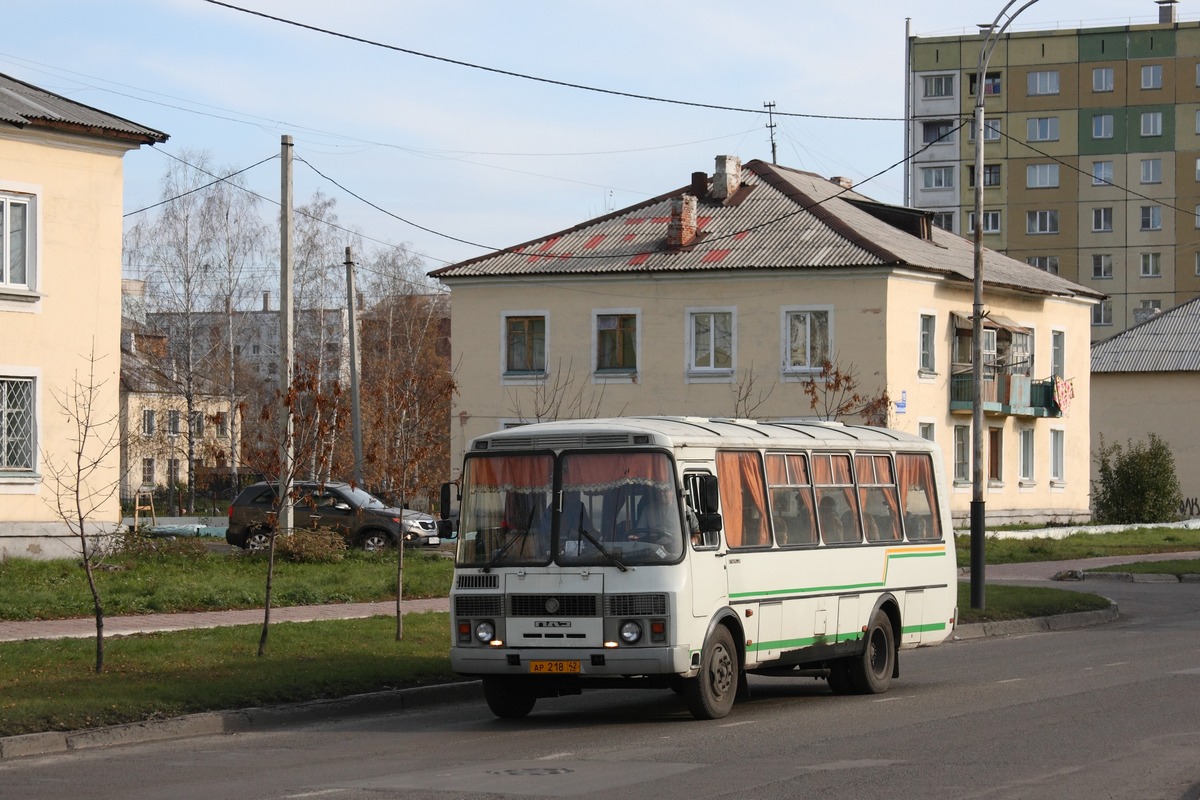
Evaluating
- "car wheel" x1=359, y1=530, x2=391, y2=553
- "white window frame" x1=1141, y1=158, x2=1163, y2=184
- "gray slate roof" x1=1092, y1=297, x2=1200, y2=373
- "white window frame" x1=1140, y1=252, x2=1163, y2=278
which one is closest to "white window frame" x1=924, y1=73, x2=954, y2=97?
"white window frame" x1=1141, y1=158, x2=1163, y2=184

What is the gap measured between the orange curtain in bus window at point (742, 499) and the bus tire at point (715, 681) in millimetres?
851

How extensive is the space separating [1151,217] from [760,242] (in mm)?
53570

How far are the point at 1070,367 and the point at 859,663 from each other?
140 feet

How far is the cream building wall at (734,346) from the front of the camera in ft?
152

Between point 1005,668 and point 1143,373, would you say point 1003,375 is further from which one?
point 1005,668

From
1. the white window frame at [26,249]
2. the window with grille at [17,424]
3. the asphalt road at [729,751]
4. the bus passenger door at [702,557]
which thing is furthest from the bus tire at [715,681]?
the white window frame at [26,249]

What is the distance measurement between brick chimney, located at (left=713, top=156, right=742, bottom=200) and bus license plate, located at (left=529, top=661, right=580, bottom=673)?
3970 centimetres

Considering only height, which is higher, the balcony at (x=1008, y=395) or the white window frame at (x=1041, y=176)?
the white window frame at (x=1041, y=176)

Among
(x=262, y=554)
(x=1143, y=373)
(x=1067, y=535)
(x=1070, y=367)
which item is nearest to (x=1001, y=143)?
(x=1143, y=373)

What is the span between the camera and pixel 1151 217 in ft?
311

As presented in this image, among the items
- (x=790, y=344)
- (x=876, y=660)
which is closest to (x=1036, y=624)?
(x=876, y=660)

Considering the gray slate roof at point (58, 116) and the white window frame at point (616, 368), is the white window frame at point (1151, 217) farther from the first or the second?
the gray slate roof at point (58, 116)

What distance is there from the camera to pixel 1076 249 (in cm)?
9581

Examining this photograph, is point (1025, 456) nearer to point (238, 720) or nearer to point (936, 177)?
point (238, 720)
